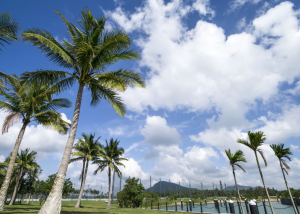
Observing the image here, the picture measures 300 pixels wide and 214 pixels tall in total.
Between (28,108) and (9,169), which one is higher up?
(28,108)

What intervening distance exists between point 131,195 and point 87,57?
24.7 m

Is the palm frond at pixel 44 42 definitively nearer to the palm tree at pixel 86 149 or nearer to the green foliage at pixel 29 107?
the green foliage at pixel 29 107

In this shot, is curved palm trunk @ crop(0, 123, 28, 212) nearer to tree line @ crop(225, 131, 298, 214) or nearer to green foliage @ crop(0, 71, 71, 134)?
green foliage @ crop(0, 71, 71, 134)

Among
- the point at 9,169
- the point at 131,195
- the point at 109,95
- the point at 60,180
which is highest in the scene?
the point at 109,95

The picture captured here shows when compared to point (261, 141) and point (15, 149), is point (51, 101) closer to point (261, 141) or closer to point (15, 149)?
point (15, 149)

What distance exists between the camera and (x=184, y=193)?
237 ft

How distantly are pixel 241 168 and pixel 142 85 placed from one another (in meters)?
12.1

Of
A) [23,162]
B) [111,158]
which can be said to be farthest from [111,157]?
[23,162]

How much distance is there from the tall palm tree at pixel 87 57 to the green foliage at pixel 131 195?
20.5m

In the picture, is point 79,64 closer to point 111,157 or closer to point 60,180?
point 60,180

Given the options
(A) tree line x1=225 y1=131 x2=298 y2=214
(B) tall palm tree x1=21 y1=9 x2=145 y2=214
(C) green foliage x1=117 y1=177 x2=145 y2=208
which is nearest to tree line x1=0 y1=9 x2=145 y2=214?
(B) tall palm tree x1=21 y1=9 x2=145 y2=214

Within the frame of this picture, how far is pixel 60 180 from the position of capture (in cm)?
716

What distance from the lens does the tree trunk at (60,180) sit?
649 centimetres

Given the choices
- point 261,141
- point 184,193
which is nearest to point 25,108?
point 261,141
